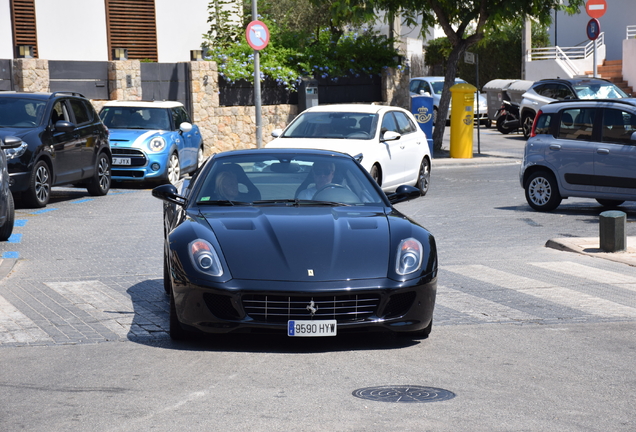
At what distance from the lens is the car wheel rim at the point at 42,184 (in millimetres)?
15391

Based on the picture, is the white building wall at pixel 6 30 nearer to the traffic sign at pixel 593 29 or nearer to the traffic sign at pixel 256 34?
the traffic sign at pixel 256 34

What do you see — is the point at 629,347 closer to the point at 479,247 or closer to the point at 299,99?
the point at 479,247

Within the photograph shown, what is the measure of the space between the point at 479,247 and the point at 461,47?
653 inches

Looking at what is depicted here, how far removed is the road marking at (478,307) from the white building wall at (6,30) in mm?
21249

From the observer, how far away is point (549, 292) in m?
9.00

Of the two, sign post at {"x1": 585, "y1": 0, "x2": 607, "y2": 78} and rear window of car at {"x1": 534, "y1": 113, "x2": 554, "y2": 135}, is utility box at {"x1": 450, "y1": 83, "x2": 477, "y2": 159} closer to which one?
sign post at {"x1": 585, "y1": 0, "x2": 607, "y2": 78}

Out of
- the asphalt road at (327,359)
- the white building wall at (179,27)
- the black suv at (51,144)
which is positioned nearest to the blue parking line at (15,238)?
the asphalt road at (327,359)

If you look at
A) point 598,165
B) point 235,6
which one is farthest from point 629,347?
point 235,6

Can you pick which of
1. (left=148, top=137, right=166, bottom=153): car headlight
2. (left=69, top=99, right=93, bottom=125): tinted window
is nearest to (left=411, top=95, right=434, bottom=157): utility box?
(left=148, top=137, right=166, bottom=153): car headlight

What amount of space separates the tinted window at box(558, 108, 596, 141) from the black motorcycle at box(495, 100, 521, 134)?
19.7 m

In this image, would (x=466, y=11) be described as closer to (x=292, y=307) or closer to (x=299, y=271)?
(x=299, y=271)

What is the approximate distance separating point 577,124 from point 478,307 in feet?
25.6

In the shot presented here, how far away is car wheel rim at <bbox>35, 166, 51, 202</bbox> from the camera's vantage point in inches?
606

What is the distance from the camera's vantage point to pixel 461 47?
2752 cm
